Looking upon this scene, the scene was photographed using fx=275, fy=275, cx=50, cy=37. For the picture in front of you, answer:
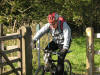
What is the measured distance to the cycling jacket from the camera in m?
6.56

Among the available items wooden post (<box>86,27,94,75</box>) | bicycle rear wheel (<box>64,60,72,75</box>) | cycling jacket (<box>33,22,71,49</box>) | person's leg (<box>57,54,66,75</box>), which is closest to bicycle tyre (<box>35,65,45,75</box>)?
person's leg (<box>57,54,66,75</box>)

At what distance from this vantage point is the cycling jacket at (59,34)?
21.5 ft

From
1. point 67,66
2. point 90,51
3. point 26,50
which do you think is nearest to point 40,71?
point 26,50

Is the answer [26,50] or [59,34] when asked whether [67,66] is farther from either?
[26,50]

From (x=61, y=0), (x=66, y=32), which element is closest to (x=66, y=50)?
(x=66, y=32)

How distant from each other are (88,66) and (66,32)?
1.31 meters

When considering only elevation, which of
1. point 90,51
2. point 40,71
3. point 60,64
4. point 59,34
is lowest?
point 40,71

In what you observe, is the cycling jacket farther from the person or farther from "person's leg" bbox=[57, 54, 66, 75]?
"person's leg" bbox=[57, 54, 66, 75]

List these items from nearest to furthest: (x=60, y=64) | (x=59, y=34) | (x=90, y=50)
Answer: (x=60, y=64) < (x=59, y=34) < (x=90, y=50)

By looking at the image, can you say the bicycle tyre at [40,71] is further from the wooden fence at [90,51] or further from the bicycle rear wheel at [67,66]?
the wooden fence at [90,51]

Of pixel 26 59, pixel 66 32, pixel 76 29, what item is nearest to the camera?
pixel 66 32

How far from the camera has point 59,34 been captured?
689cm

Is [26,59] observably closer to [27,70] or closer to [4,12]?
[27,70]

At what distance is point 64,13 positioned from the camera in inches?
690
